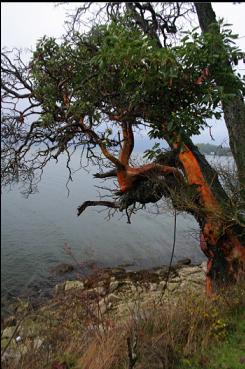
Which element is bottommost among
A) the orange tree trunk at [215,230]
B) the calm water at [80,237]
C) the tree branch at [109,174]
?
the calm water at [80,237]

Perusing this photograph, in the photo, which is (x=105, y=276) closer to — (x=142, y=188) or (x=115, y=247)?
(x=115, y=247)

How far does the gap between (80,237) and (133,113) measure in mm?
15747

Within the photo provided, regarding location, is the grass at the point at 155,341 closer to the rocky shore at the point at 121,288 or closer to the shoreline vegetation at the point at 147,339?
the shoreline vegetation at the point at 147,339

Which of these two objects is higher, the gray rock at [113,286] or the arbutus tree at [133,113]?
the arbutus tree at [133,113]

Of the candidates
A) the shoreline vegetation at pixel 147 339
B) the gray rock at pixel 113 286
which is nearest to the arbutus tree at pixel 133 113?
the shoreline vegetation at pixel 147 339

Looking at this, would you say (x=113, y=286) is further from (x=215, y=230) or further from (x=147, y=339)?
(x=147, y=339)

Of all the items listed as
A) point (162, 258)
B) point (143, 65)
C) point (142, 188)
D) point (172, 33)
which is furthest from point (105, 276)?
point (143, 65)

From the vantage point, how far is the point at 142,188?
30.5ft

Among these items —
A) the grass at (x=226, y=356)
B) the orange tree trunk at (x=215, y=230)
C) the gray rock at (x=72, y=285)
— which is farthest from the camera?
the gray rock at (x=72, y=285)

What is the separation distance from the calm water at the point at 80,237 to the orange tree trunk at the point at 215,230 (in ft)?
18.5

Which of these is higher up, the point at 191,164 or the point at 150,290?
the point at 191,164

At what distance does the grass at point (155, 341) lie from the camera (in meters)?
5.40

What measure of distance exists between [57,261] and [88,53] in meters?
11.9

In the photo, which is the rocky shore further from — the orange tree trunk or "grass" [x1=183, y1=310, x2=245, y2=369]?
"grass" [x1=183, y1=310, x2=245, y2=369]
